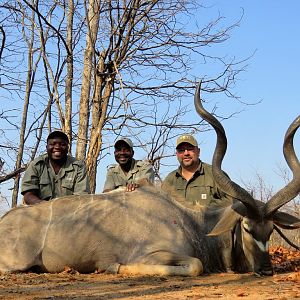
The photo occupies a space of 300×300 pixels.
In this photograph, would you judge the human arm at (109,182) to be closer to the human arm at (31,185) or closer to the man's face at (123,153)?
the man's face at (123,153)

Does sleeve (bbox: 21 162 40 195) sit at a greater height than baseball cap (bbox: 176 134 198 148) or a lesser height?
lesser

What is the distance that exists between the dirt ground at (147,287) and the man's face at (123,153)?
1.79 meters

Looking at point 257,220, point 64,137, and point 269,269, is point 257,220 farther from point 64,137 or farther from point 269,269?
point 64,137

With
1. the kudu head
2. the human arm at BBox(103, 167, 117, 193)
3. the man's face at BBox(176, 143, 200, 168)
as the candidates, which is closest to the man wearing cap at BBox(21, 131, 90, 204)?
the human arm at BBox(103, 167, 117, 193)

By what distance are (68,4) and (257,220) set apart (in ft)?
18.8

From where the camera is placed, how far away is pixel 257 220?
480 centimetres

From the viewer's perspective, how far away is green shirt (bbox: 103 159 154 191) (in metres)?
6.52

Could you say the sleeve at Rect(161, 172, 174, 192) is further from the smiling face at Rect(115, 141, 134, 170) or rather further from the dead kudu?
Result: the dead kudu

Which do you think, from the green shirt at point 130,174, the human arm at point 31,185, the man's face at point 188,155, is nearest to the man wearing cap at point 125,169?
the green shirt at point 130,174

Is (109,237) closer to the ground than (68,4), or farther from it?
closer to the ground

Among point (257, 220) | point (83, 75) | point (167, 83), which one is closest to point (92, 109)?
point (83, 75)

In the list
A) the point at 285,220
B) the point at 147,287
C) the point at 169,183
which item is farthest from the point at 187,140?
the point at 147,287

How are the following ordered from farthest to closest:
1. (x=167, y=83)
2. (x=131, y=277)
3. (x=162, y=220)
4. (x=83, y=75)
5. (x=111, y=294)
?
(x=167, y=83), (x=83, y=75), (x=162, y=220), (x=131, y=277), (x=111, y=294)

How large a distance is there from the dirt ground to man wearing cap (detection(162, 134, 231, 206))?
1.23 meters
